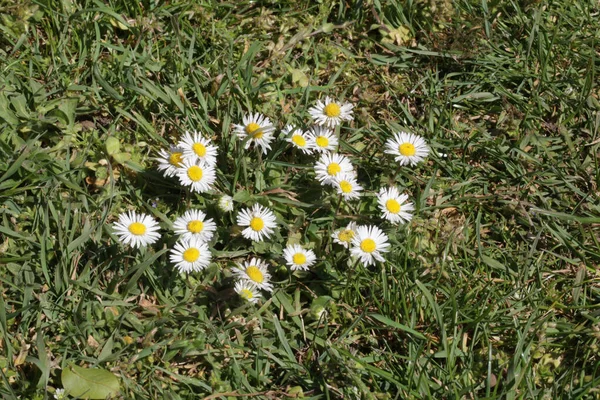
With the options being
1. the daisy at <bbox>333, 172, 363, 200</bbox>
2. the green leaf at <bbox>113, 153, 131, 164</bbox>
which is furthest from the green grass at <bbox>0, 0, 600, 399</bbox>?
the daisy at <bbox>333, 172, 363, 200</bbox>

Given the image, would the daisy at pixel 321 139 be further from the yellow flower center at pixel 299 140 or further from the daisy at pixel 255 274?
the daisy at pixel 255 274

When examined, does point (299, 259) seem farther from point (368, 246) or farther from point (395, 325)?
point (395, 325)

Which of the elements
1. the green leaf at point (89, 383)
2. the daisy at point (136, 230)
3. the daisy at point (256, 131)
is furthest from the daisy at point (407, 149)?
the green leaf at point (89, 383)

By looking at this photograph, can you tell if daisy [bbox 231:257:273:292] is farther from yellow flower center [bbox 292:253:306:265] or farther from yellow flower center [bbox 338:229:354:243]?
yellow flower center [bbox 338:229:354:243]

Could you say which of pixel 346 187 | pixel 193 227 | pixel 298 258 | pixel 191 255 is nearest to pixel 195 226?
pixel 193 227

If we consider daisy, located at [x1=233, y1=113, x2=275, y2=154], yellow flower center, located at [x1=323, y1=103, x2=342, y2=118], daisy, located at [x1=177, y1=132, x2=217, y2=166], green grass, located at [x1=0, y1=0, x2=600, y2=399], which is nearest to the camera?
green grass, located at [x1=0, y1=0, x2=600, y2=399]

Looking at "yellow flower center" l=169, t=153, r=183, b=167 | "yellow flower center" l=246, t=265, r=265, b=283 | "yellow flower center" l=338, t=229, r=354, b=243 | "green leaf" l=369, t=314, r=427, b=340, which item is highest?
"yellow flower center" l=169, t=153, r=183, b=167
